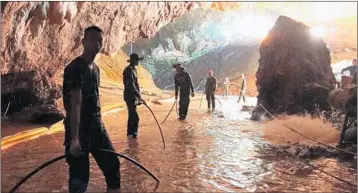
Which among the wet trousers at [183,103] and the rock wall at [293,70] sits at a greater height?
the rock wall at [293,70]

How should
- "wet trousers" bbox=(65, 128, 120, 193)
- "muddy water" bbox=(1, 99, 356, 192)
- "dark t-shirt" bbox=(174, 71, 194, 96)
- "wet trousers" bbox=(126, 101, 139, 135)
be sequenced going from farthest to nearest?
"dark t-shirt" bbox=(174, 71, 194, 96)
"wet trousers" bbox=(126, 101, 139, 135)
"muddy water" bbox=(1, 99, 356, 192)
"wet trousers" bbox=(65, 128, 120, 193)

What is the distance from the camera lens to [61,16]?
10.2 metres

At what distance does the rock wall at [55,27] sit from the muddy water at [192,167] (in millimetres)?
2522

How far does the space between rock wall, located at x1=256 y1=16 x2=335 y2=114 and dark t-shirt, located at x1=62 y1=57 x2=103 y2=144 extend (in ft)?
27.5

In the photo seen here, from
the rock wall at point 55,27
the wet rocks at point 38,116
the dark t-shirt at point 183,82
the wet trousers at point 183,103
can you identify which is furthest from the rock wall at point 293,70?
the wet rocks at point 38,116

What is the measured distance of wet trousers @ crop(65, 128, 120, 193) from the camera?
12.7 feet

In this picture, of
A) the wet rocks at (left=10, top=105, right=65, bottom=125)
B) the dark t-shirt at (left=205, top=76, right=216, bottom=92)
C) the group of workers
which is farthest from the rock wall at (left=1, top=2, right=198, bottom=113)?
the group of workers

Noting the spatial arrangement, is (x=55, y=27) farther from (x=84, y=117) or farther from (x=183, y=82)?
(x=84, y=117)

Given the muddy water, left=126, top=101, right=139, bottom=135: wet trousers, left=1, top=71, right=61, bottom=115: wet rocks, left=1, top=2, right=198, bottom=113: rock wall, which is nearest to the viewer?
the muddy water

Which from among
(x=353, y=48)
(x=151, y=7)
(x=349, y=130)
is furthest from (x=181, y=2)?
(x=353, y=48)

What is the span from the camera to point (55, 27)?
11320mm

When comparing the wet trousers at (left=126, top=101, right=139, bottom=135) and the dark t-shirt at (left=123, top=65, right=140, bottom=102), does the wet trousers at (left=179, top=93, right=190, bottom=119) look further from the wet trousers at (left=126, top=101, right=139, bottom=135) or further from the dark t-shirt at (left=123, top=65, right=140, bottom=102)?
the dark t-shirt at (left=123, top=65, right=140, bottom=102)

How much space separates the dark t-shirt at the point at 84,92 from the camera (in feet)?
12.1

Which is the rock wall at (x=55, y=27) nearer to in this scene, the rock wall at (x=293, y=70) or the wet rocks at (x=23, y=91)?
the wet rocks at (x=23, y=91)
